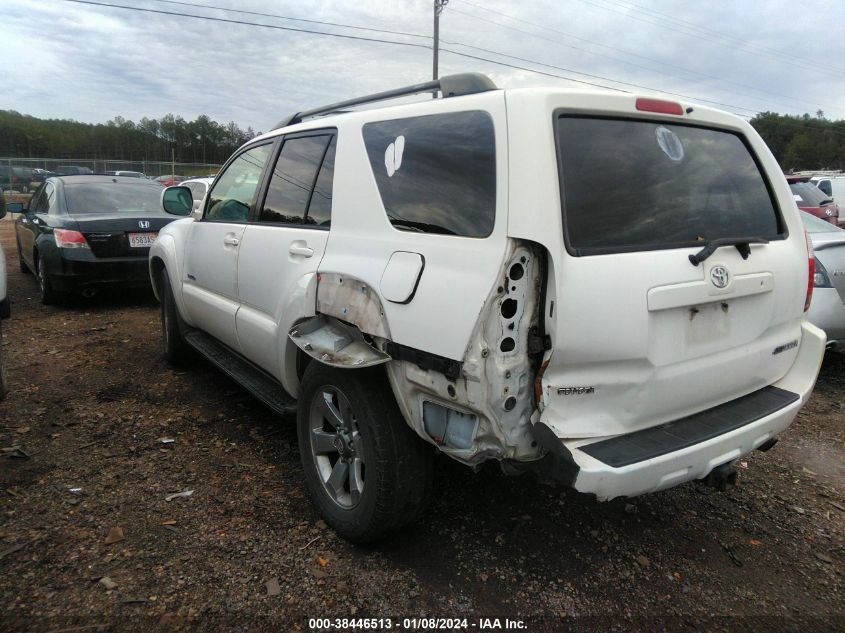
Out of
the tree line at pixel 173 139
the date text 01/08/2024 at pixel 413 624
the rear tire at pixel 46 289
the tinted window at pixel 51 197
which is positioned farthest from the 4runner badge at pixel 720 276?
the tree line at pixel 173 139

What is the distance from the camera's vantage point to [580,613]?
91.3 inches

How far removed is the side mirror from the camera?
15.0 ft

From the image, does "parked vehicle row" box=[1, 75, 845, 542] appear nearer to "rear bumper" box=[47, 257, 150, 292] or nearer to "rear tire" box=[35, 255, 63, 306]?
"rear bumper" box=[47, 257, 150, 292]

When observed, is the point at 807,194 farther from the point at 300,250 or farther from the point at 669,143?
the point at 300,250

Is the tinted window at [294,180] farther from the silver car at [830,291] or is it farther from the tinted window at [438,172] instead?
the silver car at [830,291]

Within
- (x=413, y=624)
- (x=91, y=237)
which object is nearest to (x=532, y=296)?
(x=413, y=624)

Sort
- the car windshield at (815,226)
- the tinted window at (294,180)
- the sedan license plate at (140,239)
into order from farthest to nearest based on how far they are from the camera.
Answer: the sedan license plate at (140,239), the car windshield at (815,226), the tinted window at (294,180)

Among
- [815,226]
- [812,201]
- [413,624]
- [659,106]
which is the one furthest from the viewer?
[812,201]

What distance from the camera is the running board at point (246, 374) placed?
3240 millimetres

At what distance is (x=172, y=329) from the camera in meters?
5.02

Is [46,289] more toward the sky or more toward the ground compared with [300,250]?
more toward the ground

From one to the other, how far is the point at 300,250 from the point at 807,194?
11.8 meters

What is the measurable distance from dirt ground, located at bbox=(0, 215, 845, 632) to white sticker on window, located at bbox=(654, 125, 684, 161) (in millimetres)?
1750

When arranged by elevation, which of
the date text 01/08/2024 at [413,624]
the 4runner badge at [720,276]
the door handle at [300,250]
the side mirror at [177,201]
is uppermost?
the side mirror at [177,201]
